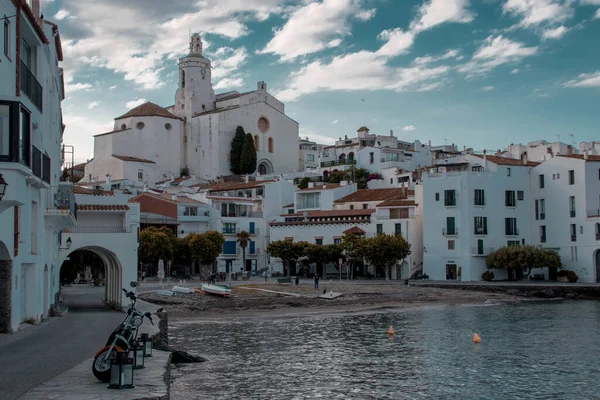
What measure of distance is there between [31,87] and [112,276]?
50.7ft

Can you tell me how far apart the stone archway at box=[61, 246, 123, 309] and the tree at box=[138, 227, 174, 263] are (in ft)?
87.7

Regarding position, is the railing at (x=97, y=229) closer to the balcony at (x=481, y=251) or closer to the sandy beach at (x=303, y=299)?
the sandy beach at (x=303, y=299)

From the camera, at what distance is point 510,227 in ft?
221

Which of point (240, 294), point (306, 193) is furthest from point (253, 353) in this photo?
point (306, 193)


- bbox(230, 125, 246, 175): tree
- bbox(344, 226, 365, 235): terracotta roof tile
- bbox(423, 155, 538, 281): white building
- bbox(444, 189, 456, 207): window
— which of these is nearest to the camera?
bbox(423, 155, 538, 281): white building

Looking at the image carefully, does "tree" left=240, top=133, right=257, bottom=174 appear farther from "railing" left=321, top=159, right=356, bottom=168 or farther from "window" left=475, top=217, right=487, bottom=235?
"window" left=475, top=217, right=487, bottom=235

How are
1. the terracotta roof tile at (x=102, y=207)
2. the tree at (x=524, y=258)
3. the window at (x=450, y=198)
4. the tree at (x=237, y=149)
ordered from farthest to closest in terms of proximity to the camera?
the tree at (x=237, y=149) < the window at (x=450, y=198) < the tree at (x=524, y=258) < the terracotta roof tile at (x=102, y=207)

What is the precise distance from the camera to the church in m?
111

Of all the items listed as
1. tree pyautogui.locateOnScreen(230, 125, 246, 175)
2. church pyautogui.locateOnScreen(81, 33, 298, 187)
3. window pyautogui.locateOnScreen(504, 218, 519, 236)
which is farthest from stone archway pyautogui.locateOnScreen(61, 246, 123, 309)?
tree pyautogui.locateOnScreen(230, 125, 246, 175)

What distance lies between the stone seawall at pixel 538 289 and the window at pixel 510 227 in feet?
27.0

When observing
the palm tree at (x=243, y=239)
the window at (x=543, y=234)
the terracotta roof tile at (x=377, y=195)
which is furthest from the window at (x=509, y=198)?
the palm tree at (x=243, y=239)

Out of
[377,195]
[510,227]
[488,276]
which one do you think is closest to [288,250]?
[377,195]

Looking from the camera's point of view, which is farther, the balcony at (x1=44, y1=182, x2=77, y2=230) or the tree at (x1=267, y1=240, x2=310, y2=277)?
the tree at (x1=267, y1=240, x2=310, y2=277)

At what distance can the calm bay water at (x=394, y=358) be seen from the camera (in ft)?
71.5
